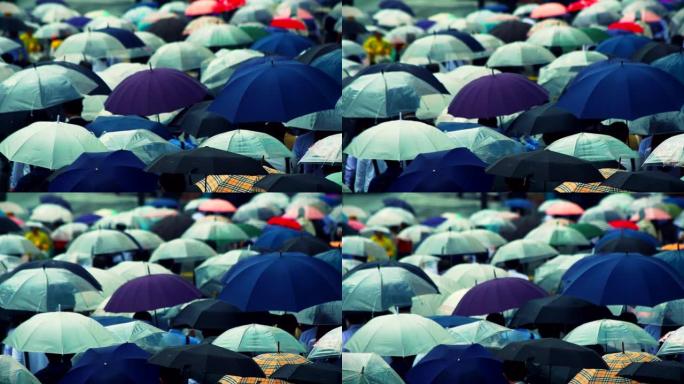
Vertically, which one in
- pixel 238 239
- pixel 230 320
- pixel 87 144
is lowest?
pixel 238 239

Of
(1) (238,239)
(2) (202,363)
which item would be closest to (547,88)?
(1) (238,239)

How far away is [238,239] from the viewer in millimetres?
21938

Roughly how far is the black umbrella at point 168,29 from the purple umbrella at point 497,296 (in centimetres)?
1295

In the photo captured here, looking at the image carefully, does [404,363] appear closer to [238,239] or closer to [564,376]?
[564,376]

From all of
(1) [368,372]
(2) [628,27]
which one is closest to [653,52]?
(2) [628,27]

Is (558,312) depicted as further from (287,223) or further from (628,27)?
(628,27)

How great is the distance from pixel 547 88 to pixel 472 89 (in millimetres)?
2229

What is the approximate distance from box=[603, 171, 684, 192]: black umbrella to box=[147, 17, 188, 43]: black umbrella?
41.6 ft

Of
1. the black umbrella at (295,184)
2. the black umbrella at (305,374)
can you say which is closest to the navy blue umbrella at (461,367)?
the black umbrella at (305,374)

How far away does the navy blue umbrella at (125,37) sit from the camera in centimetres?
2483

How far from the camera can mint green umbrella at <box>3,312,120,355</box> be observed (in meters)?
13.9

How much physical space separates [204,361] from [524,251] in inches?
306

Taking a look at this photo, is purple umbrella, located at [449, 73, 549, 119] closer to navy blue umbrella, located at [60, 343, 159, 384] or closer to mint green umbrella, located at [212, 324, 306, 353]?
mint green umbrella, located at [212, 324, 306, 353]

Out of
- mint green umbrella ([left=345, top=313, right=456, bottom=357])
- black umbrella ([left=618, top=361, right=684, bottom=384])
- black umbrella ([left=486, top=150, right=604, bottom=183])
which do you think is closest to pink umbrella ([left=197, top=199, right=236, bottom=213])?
black umbrella ([left=486, top=150, right=604, bottom=183])
